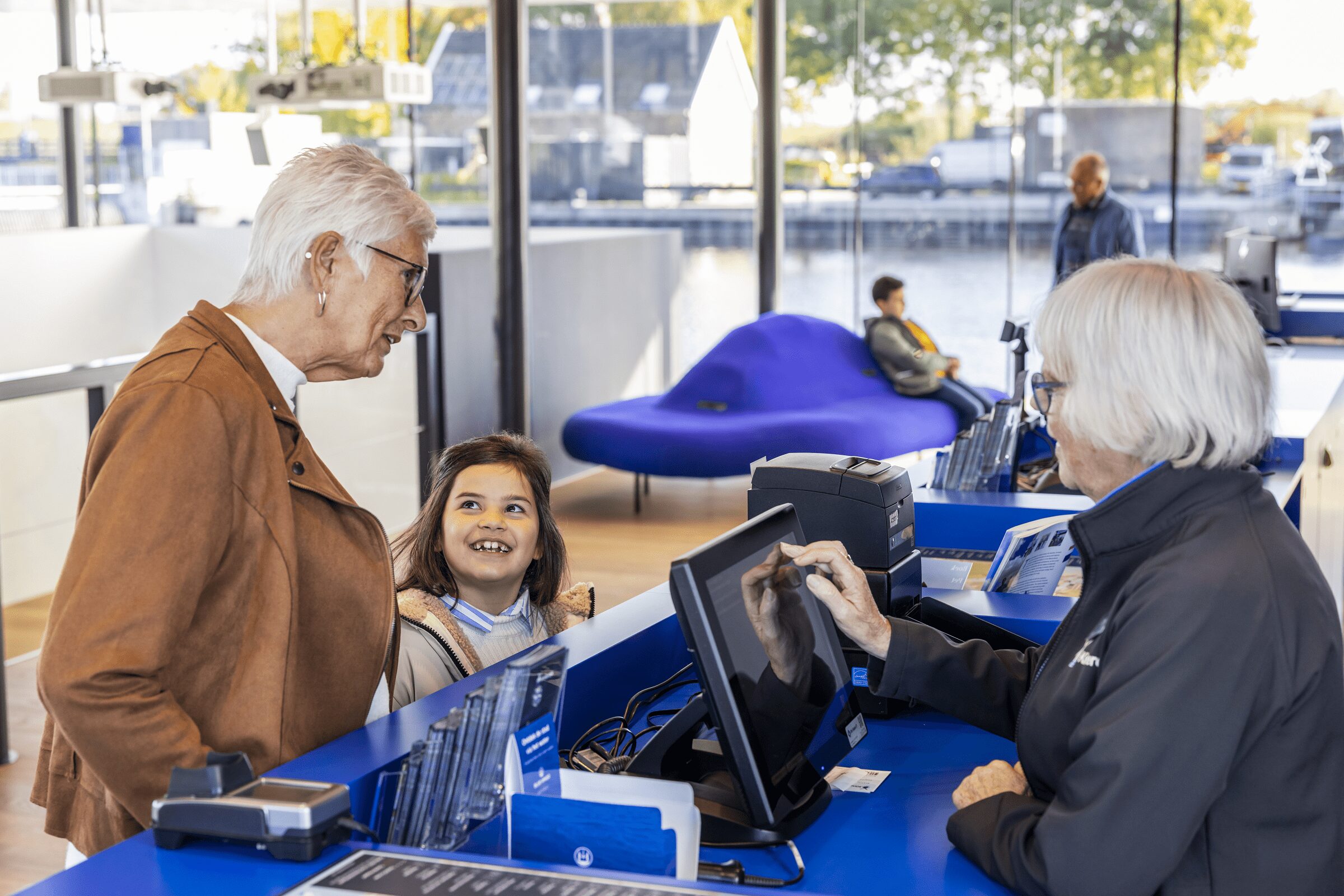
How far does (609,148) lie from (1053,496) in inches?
275

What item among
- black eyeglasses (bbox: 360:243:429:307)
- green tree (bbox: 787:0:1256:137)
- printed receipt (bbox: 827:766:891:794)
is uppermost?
green tree (bbox: 787:0:1256:137)

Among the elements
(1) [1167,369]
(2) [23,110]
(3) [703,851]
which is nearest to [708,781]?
(3) [703,851]

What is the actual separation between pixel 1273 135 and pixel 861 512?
8275mm

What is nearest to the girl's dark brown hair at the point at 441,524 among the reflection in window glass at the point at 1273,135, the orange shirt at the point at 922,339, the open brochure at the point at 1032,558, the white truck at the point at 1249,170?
the open brochure at the point at 1032,558

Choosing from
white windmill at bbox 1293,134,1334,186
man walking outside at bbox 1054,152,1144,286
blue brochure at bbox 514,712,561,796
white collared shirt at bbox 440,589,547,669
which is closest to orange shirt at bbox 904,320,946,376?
man walking outside at bbox 1054,152,1144,286

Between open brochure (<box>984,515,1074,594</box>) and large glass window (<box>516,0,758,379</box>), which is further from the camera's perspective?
large glass window (<box>516,0,758,379</box>)

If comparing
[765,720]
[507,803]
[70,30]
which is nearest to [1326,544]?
[765,720]

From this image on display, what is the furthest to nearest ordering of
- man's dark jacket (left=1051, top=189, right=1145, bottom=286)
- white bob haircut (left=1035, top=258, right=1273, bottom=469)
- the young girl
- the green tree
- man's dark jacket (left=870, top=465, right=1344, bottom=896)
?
the green tree
man's dark jacket (left=1051, top=189, right=1145, bottom=286)
the young girl
white bob haircut (left=1035, top=258, right=1273, bottom=469)
man's dark jacket (left=870, top=465, right=1344, bottom=896)

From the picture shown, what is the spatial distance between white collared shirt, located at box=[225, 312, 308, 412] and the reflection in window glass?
331 inches

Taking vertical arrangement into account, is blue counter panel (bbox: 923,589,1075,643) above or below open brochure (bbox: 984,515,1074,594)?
below

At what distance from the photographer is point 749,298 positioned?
9.96 metres

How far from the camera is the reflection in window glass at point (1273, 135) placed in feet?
29.5

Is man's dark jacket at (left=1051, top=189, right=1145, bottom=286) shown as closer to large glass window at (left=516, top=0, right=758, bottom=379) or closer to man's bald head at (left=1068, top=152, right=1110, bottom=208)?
man's bald head at (left=1068, top=152, right=1110, bottom=208)

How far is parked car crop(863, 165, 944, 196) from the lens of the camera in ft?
32.2
